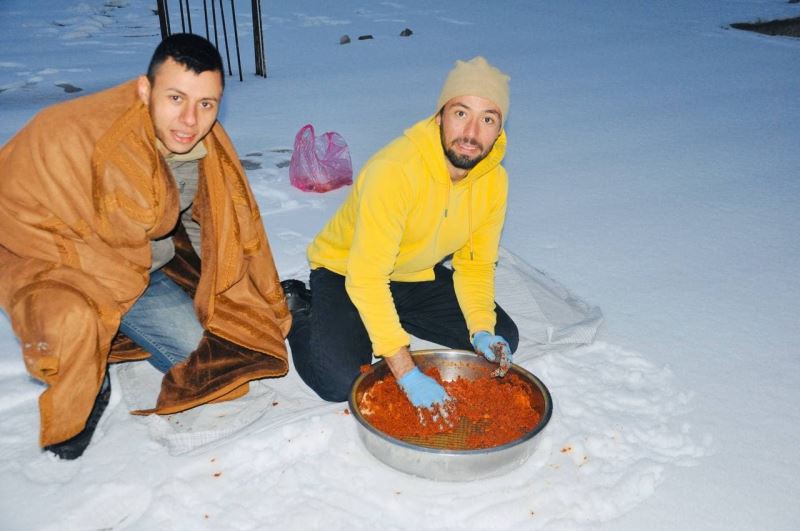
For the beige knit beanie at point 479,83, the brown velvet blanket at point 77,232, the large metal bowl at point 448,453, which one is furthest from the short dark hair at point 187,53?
the large metal bowl at point 448,453

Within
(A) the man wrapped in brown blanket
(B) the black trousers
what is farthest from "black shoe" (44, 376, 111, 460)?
(B) the black trousers

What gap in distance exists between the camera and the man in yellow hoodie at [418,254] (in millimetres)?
2092

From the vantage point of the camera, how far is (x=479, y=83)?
2.04m

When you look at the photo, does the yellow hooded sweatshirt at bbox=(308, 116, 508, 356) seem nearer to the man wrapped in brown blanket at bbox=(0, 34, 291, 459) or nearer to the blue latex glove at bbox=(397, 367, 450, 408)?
the blue latex glove at bbox=(397, 367, 450, 408)

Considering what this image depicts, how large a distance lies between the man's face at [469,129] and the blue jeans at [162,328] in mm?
913

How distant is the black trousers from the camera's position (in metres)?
2.29

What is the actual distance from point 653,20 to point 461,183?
8546mm

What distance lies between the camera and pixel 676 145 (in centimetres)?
489

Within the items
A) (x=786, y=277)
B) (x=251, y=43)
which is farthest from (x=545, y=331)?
(x=251, y=43)

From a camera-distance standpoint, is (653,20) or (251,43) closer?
(251,43)

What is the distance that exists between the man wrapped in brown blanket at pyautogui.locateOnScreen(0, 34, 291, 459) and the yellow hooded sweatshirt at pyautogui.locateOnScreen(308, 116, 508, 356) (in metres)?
0.37

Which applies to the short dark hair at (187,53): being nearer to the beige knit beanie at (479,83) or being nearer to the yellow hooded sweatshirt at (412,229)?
the yellow hooded sweatshirt at (412,229)

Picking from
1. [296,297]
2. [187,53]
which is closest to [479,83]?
[187,53]

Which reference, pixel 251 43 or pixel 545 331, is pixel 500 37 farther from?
pixel 545 331
